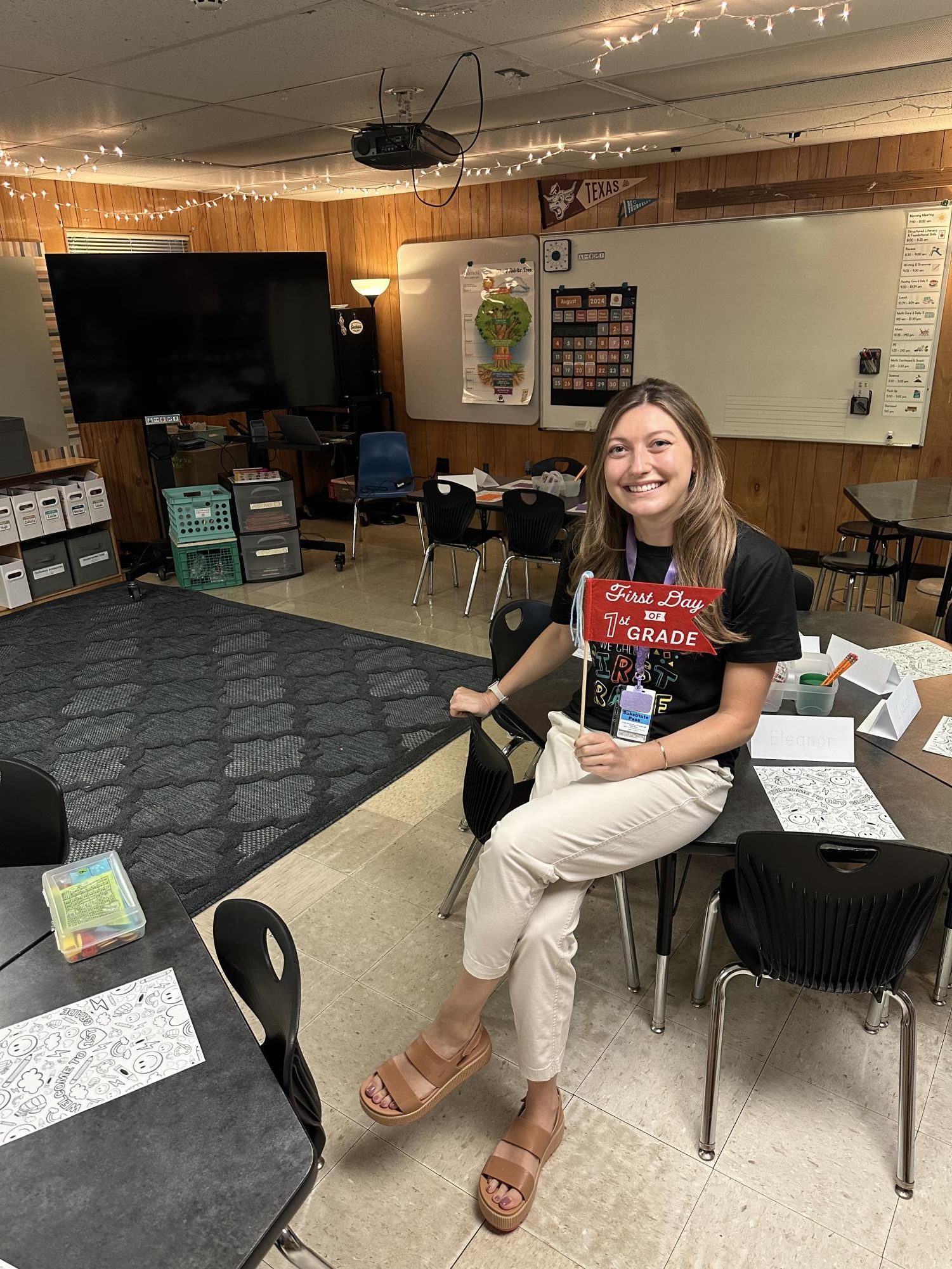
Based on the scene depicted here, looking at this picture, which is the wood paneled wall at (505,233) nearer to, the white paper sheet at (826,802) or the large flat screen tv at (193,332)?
the large flat screen tv at (193,332)

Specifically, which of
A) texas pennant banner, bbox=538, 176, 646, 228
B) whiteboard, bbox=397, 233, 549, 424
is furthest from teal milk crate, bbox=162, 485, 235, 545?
texas pennant banner, bbox=538, 176, 646, 228

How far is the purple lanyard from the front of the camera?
1874 mm

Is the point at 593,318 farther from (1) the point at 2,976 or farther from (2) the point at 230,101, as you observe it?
(1) the point at 2,976

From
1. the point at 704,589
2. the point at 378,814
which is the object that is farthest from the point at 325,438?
the point at 704,589

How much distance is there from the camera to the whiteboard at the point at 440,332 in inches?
265

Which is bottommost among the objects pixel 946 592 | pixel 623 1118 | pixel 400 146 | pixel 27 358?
pixel 623 1118

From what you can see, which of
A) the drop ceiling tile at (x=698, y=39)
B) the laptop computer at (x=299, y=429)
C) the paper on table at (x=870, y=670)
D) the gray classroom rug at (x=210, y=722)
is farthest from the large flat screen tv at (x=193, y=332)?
the paper on table at (x=870, y=670)

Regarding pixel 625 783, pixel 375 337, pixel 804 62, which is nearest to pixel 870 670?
pixel 625 783

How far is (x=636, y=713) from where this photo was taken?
1887mm

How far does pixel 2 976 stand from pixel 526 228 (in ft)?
20.9

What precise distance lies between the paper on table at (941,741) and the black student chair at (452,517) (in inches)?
120

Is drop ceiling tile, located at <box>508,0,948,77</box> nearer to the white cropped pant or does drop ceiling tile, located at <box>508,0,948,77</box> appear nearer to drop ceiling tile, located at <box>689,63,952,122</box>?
drop ceiling tile, located at <box>689,63,952,122</box>

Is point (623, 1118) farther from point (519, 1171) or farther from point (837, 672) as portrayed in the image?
point (837, 672)

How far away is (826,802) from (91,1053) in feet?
4.74
